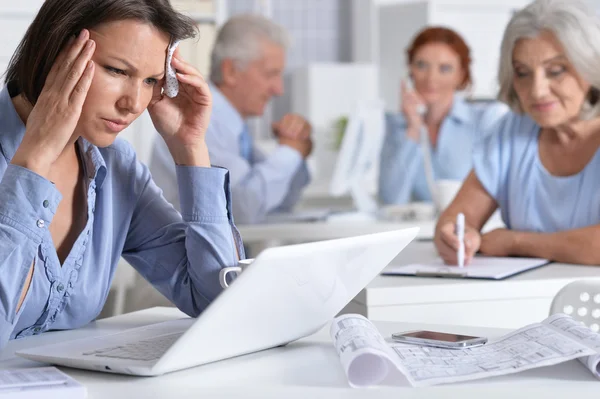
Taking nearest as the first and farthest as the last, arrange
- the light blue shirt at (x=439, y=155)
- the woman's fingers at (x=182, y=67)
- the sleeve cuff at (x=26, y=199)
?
1. the sleeve cuff at (x=26, y=199)
2. the woman's fingers at (x=182, y=67)
3. the light blue shirt at (x=439, y=155)

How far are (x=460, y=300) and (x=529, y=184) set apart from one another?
2.25 ft

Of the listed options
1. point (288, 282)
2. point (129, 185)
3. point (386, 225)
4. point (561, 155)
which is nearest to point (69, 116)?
point (129, 185)

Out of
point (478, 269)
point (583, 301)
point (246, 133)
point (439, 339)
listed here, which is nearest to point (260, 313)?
point (439, 339)

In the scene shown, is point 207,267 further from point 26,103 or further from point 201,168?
point 26,103

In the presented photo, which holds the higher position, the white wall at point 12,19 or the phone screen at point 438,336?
the white wall at point 12,19

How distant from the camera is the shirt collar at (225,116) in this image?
333cm

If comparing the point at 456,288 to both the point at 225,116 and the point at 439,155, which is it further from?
the point at 439,155

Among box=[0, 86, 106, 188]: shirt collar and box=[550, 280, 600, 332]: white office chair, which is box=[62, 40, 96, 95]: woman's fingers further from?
box=[550, 280, 600, 332]: white office chair

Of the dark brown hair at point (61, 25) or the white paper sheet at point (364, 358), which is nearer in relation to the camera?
the white paper sheet at point (364, 358)

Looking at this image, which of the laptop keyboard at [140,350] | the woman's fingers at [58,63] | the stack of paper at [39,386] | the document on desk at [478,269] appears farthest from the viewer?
the document on desk at [478,269]

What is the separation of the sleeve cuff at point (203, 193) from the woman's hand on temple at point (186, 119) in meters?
0.03

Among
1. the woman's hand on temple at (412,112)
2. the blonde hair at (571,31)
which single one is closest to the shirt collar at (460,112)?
the woman's hand on temple at (412,112)

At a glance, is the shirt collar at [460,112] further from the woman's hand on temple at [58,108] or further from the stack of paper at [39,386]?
the stack of paper at [39,386]

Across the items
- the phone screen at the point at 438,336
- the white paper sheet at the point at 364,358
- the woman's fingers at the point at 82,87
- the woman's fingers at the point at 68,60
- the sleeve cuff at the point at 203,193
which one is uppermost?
the woman's fingers at the point at 68,60
